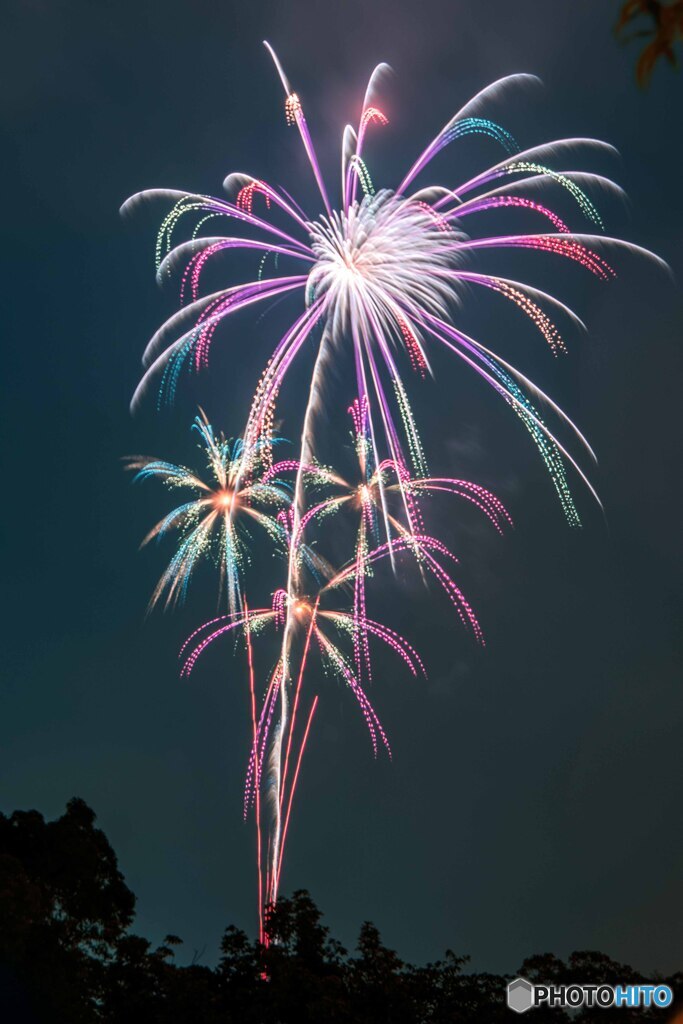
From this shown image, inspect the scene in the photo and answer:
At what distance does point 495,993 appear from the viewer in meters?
29.2

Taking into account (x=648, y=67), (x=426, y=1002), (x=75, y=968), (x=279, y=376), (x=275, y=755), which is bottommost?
(x=648, y=67)

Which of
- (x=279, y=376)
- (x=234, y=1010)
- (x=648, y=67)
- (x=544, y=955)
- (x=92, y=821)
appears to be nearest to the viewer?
(x=648, y=67)

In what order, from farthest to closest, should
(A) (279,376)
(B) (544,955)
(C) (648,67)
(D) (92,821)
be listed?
(D) (92,821)
(A) (279,376)
(B) (544,955)
(C) (648,67)

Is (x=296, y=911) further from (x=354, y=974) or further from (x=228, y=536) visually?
(x=228, y=536)

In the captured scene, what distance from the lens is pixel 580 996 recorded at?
29.7 metres

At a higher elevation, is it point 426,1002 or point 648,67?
point 426,1002

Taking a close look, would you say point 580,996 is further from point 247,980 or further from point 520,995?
point 247,980

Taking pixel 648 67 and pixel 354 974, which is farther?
pixel 354 974

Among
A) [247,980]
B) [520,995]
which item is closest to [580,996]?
[520,995]

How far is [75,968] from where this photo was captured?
29938 mm

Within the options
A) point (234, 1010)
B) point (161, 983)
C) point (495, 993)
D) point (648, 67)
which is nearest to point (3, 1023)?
point (161, 983)

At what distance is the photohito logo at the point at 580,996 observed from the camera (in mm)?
29094

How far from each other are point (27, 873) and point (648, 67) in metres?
32.4

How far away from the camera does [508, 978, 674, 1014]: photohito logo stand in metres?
29.1
